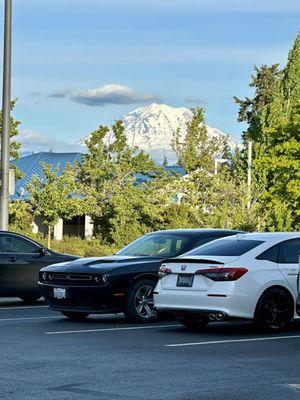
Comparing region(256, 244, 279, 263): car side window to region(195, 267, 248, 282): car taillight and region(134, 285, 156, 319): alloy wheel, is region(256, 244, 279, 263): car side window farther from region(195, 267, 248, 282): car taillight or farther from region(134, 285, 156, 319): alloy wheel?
region(134, 285, 156, 319): alloy wheel

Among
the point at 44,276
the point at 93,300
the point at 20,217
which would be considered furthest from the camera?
the point at 20,217

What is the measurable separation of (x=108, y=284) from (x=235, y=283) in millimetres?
2368

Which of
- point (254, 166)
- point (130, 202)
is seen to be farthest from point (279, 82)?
point (130, 202)

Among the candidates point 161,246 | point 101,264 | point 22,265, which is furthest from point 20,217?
point 101,264

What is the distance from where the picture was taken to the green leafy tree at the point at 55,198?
50.4m

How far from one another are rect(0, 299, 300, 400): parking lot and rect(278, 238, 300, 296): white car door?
764mm

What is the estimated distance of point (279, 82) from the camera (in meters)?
65.1

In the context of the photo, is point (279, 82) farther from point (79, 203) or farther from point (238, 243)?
point (238, 243)

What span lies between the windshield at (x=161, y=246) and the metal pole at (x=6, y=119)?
666 centimetres

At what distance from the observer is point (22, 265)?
66.1ft

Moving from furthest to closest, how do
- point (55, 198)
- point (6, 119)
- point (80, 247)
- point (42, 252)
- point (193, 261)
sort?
point (55, 198), point (80, 247), point (6, 119), point (42, 252), point (193, 261)

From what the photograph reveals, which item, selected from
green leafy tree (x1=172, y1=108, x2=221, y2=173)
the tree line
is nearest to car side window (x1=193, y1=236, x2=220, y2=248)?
the tree line

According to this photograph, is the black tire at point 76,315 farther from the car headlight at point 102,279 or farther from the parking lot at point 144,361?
the car headlight at point 102,279

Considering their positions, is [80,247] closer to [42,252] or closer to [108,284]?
[42,252]
